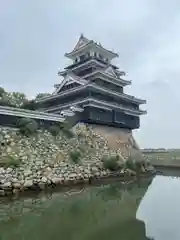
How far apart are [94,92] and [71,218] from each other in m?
18.5

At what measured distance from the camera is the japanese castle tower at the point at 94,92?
82.3 ft

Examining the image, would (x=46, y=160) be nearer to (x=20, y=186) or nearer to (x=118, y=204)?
(x=20, y=186)

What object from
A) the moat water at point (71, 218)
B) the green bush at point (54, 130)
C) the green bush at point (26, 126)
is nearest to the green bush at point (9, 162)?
the moat water at point (71, 218)

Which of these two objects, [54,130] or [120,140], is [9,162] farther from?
[120,140]

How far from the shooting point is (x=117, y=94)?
27.4m

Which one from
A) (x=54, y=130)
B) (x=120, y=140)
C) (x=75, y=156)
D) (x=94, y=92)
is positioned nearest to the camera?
(x=75, y=156)

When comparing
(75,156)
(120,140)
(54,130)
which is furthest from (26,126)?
(120,140)

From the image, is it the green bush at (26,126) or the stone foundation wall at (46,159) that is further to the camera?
the green bush at (26,126)

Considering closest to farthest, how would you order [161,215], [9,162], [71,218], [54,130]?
[71,218] → [161,215] → [9,162] → [54,130]

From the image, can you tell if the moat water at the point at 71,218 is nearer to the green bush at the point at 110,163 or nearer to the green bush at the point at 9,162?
the green bush at the point at 9,162

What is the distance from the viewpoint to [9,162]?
1398 cm

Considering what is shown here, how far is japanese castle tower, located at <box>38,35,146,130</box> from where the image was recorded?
25078 mm

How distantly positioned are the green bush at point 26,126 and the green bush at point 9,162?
3.71 metres

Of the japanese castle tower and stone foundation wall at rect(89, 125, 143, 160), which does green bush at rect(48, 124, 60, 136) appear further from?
stone foundation wall at rect(89, 125, 143, 160)
